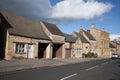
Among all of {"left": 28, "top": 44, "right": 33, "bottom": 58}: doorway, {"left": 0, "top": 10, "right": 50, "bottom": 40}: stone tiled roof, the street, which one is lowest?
the street

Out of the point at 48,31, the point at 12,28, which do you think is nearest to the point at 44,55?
the point at 48,31

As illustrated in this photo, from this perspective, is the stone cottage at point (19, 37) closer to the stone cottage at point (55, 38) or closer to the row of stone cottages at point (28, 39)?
the row of stone cottages at point (28, 39)

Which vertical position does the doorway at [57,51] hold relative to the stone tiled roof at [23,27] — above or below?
below

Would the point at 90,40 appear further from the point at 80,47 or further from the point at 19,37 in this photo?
the point at 19,37

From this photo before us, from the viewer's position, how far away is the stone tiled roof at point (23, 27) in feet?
104

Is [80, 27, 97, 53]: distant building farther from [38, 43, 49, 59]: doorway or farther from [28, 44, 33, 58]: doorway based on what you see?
[28, 44, 33, 58]: doorway

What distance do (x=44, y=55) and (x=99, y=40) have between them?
41.0 m

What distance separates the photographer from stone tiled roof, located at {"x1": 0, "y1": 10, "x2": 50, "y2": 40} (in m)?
31.8

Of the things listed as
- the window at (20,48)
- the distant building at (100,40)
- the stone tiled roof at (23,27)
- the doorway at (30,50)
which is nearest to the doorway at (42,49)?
the stone tiled roof at (23,27)

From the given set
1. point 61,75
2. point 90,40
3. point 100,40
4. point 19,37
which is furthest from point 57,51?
point 100,40

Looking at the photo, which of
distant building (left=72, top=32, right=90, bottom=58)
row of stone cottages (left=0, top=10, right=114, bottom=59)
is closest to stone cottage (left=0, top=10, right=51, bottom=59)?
row of stone cottages (left=0, top=10, right=114, bottom=59)

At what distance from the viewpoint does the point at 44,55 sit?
40.8 meters

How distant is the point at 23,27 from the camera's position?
1366 inches

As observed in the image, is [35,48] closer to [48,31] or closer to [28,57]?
[28,57]
